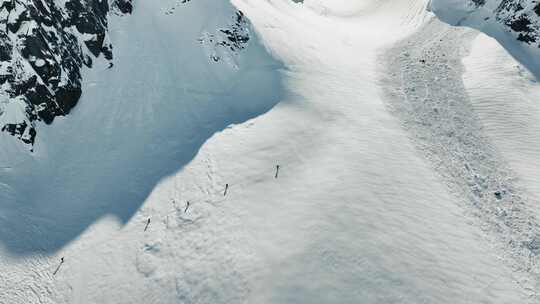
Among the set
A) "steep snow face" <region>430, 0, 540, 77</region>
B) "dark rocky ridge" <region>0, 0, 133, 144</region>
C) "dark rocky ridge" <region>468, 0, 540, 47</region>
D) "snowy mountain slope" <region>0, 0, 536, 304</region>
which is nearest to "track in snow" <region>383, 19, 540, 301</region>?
"snowy mountain slope" <region>0, 0, 536, 304</region>

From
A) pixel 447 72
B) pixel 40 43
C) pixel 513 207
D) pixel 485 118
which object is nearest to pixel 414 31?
pixel 447 72

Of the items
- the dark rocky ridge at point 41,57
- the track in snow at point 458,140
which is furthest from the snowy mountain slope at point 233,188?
the dark rocky ridge at point 41,57

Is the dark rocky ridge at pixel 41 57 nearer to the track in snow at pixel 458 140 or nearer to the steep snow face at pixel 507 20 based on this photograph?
the track in snow at pixel 458 140

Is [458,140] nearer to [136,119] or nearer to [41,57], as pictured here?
[136,119]

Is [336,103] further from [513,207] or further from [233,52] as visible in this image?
[513,207]

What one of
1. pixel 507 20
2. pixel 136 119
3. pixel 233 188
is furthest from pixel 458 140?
pixel 136 119

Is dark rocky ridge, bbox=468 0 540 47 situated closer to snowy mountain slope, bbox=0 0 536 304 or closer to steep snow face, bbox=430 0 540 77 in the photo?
steep snow face, bbox=430 0 540 77
